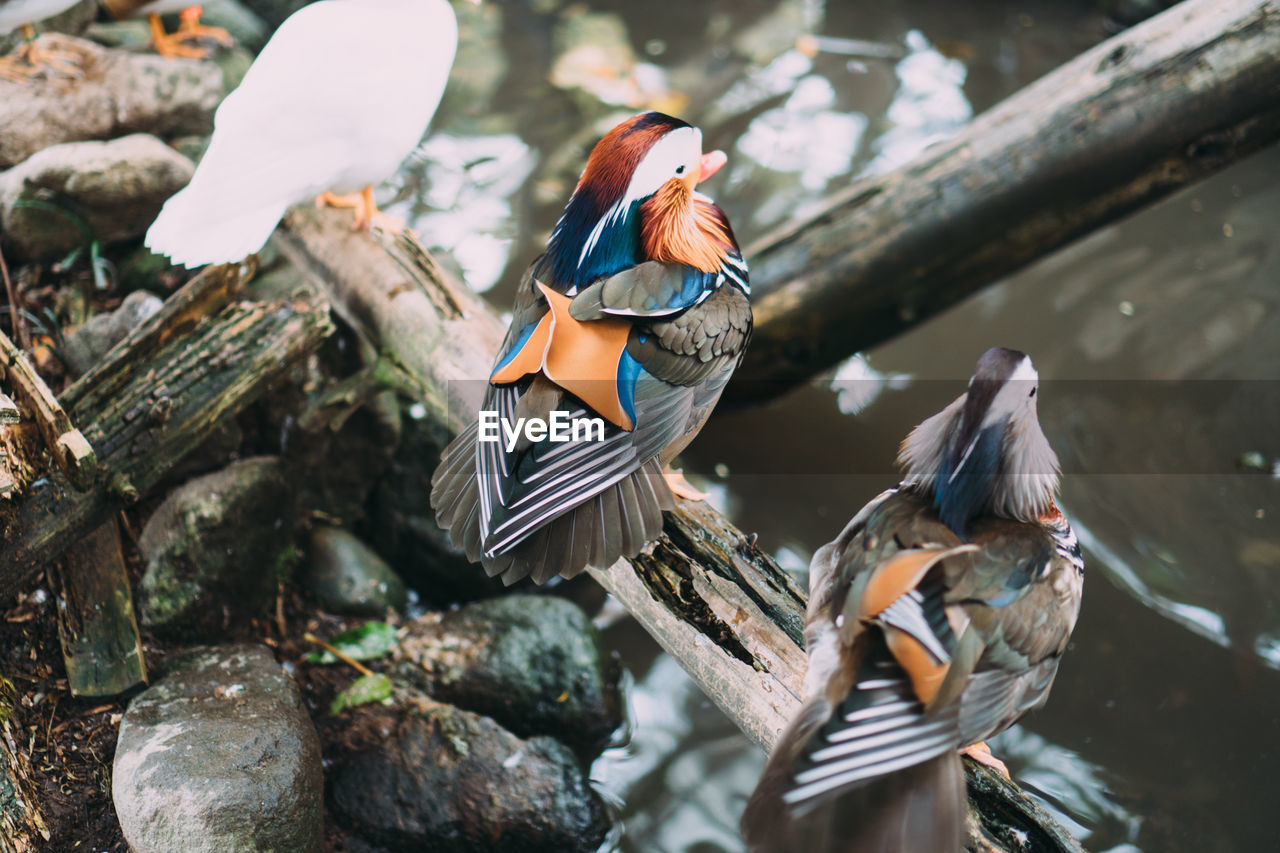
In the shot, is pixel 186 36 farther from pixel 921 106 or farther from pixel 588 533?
pixel 921 106

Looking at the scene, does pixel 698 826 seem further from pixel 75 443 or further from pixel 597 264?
pixel 75 443

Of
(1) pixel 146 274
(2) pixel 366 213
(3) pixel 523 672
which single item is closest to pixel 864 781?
(3) pixel 523 672

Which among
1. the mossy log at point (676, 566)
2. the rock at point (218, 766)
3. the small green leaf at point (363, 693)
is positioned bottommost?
the small green leaf at point (363, 693)

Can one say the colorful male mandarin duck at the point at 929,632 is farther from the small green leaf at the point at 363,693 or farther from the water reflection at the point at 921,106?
the water reflection at the point at 921,106

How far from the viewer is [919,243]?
3080mm

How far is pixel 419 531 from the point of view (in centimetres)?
303

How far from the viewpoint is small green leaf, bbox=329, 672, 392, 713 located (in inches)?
99.4

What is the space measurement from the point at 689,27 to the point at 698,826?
3.97 m

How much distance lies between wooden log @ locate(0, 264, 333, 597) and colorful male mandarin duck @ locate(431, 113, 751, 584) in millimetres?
738

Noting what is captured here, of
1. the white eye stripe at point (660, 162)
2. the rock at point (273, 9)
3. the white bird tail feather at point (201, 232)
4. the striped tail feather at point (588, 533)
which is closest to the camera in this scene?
the striped tail feather at point (588, 533)

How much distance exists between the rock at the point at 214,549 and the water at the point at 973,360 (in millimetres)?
1034

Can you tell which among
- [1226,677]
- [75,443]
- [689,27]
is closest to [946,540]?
Answer: [1226,677]

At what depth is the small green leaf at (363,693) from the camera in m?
2.53

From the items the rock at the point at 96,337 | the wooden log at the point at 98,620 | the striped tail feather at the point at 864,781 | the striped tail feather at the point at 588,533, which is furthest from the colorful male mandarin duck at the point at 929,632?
the rock at the point at 96,337
